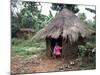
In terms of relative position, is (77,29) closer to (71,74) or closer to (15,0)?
(71,74)

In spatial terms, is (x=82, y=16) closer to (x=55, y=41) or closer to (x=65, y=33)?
(x=65, y=33)

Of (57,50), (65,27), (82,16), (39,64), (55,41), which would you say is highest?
(82,16)

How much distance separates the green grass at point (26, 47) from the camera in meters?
2.05

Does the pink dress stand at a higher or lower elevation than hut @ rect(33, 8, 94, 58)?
lower

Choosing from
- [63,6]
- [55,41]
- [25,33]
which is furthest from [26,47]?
[63,6]

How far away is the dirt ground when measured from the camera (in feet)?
6.72

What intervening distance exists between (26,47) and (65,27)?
20.2 inches

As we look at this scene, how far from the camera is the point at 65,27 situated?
2.21 m

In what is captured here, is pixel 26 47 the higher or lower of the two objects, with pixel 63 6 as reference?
lower

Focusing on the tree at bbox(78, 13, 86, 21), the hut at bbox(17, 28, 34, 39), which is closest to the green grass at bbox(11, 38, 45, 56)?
the hut at bbox(17, 28, 34, 39)

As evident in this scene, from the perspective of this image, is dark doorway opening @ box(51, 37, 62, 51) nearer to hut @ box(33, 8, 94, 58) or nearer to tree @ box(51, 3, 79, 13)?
hut @ box(33, 8, 94, 58)

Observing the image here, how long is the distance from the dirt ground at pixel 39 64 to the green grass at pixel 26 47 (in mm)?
55

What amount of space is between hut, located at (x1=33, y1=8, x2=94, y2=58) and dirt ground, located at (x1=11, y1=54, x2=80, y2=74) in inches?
3.4

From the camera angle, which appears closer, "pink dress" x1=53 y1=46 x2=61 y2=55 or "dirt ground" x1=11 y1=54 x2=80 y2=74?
"dirt ground" x1=11 y1=54 x2=80 y2=74
